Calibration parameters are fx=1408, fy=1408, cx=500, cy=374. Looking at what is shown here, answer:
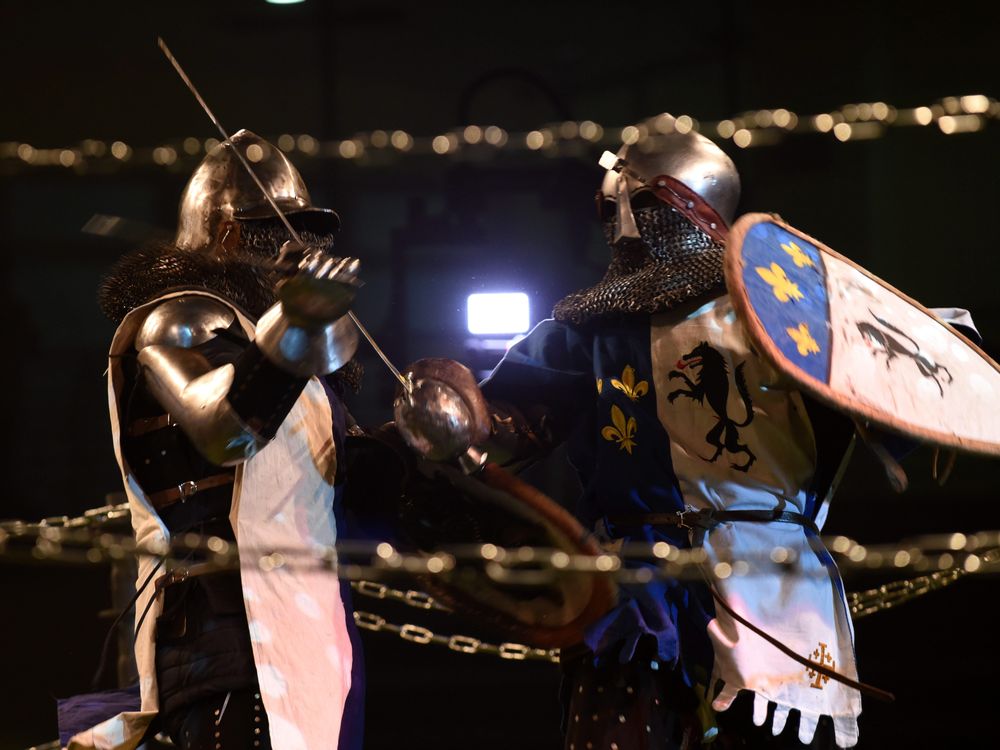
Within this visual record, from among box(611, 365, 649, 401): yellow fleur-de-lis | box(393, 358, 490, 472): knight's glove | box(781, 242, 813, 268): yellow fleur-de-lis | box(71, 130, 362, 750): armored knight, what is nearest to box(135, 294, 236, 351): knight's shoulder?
box(71, 130, 362, 750): armored knight

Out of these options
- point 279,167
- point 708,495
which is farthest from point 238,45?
point 708,495

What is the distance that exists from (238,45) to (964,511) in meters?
2.39

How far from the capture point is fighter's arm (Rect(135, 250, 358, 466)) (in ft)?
7.30

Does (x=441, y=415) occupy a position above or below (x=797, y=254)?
below

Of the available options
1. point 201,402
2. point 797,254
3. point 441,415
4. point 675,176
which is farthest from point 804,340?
point 201,402

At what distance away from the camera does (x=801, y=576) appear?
2555mm

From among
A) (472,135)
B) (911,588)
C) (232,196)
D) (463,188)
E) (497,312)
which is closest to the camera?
(472,135)

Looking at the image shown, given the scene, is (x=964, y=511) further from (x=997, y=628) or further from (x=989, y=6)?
(x=989, y=6)

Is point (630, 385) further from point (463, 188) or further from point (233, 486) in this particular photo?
point (463, 188)

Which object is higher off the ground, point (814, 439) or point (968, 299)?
point (968, 299)

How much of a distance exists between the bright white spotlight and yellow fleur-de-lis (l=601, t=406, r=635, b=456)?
1.01 m

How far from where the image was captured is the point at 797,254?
261cm

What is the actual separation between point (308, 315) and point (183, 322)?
0.94 feet

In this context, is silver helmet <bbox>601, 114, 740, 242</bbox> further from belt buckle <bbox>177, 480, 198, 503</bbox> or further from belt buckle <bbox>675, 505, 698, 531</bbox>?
belt buckle <bbox>177, 480, 198, 503</bbox>
